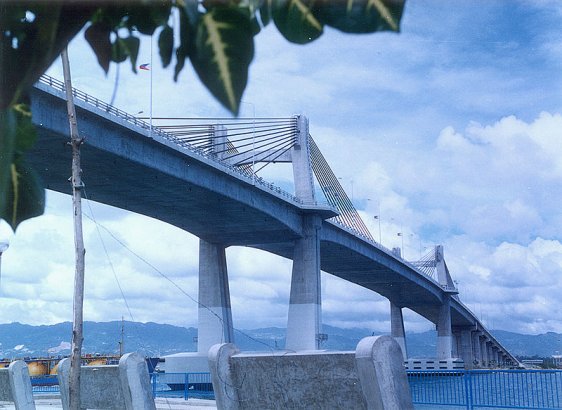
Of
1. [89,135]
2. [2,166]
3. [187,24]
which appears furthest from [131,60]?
[89,135]

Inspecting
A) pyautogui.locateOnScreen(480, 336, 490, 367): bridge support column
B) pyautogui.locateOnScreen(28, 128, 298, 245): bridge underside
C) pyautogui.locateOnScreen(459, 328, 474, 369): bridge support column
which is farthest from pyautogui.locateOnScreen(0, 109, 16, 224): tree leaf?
pyautogui.locateOnScreen(480, 336, 490, 367): bridge support column

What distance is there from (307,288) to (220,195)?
37.3ft

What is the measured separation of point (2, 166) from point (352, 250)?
53673mm

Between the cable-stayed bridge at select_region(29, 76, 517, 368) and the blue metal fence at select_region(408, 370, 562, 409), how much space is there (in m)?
14.2

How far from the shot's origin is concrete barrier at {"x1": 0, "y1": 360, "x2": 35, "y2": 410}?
41.4 ft

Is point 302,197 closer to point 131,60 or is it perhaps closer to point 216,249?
point 216,249

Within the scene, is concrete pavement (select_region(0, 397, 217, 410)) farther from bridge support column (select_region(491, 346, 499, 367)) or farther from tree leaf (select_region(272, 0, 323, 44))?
bridge support column (select_region(491, 346, 499, 367))

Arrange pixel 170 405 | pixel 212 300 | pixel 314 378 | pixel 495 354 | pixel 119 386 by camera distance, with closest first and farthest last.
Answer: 1. pixel 314 378
2. pixel 119 386
3. pixel 170 405
4. pixel 212 300
5. pixel 495 354

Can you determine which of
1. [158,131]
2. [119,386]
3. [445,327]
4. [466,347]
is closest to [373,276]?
[445,327]

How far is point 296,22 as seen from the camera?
40.7 inches

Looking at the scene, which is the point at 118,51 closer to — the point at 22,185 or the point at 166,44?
the point at 166,44

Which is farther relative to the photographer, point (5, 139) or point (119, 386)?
point (119, 386)

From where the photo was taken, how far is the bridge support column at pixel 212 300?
48.9 metres

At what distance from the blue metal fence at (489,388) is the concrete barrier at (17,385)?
8.08 meters
